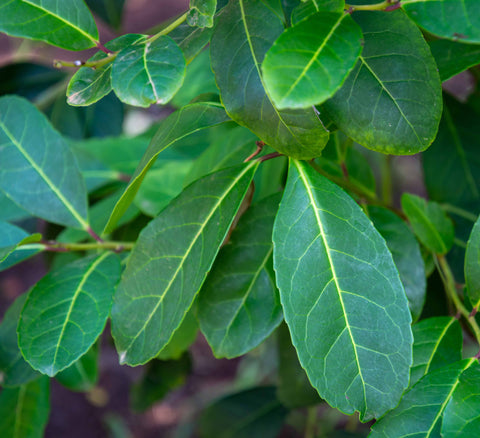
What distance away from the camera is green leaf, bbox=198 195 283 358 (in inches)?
27.7

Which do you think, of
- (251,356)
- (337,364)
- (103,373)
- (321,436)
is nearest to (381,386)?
(337,364)

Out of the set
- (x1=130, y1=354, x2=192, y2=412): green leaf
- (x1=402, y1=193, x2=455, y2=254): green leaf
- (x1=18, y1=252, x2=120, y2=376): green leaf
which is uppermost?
(x1=18, y1=252, x2=120, y2=376): green leaf

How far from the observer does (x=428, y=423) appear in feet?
1.80

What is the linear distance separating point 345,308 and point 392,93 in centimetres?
23

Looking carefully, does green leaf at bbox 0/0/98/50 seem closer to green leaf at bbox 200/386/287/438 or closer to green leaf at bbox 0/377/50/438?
green leaf at bbox 0/377/50/438

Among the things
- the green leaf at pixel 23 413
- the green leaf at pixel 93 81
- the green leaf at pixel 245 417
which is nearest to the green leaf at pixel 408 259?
the green leaf at pixel 93 81

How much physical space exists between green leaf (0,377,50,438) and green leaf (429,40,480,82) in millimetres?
849

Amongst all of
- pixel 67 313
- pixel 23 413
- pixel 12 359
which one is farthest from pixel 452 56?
pixel 23 413

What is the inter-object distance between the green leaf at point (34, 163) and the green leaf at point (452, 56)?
0.55 meters

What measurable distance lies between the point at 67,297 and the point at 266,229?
281 mm

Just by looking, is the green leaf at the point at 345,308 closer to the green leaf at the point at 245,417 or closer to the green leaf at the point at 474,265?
the green leaf at the point at 474,265

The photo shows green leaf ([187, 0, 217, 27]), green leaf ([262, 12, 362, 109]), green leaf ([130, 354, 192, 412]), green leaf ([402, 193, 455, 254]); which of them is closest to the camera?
green leaf ([262, 12, 362, 109])

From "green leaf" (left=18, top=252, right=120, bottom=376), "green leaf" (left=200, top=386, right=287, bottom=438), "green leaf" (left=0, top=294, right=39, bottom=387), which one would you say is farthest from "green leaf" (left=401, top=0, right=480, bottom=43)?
"green leaf" (left=200, top=386, right=287, bottom=438)

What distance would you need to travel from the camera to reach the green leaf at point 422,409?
1.80ft
